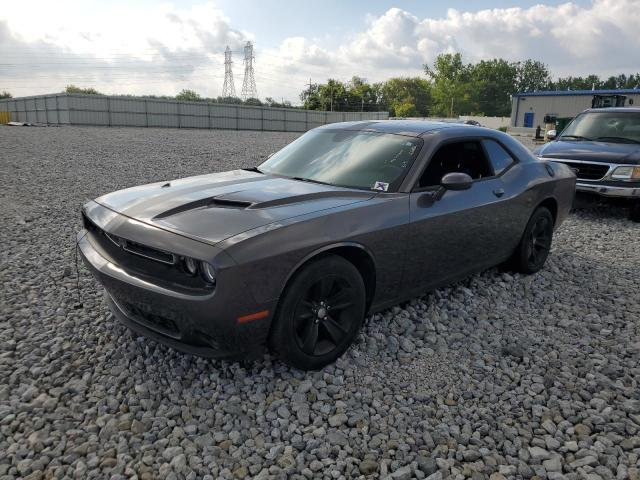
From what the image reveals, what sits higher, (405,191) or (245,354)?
(405,191)

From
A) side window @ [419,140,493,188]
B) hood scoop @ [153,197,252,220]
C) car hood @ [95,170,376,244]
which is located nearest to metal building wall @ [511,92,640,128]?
side window @ [419,140,493,188]

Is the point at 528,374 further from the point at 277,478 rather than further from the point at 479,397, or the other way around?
the point at 277,478

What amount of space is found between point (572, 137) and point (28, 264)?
8.37 meters

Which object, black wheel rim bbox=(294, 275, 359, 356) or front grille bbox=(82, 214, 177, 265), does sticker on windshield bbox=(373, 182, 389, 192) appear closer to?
black wheel rim bbox=(294, 275, 359, 356)

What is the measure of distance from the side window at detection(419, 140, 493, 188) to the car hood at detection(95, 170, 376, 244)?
630mm

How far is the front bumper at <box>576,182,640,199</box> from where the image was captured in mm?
7559

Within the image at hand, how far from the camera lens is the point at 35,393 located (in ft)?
9.58

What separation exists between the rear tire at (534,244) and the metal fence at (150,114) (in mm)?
37351

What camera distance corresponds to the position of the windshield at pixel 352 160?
375 centimetres

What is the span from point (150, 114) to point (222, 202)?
4026 cm

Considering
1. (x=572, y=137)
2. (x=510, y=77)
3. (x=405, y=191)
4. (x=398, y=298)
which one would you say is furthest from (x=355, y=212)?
(x=510, y=77)

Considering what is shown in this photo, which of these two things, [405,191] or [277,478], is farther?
[405,191]

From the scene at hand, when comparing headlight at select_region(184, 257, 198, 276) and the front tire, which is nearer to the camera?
→ headlight at select_region(184, 257, 198, 276)

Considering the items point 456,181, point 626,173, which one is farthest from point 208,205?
point 626,173
